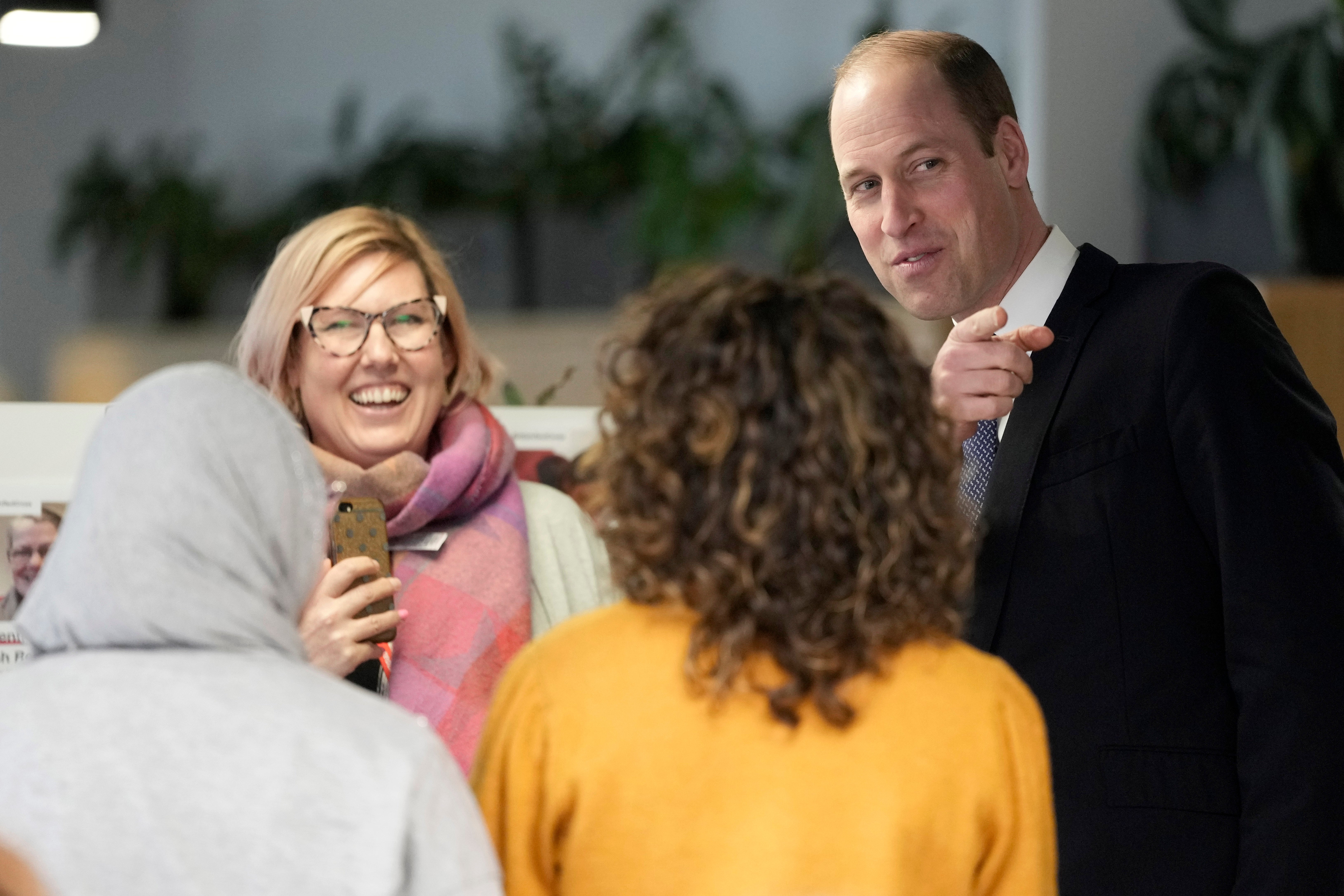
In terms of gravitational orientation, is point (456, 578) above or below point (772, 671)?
below

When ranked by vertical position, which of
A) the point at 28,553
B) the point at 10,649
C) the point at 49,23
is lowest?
the point at 10,649

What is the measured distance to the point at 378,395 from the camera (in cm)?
220

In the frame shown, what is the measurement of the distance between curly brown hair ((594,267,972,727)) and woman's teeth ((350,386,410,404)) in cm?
112

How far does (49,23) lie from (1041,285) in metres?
2.83

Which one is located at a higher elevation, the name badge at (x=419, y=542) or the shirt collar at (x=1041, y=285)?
the shirt collar at (x=1041, y=285)

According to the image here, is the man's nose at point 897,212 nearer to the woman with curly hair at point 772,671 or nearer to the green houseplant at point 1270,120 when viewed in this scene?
the woman with curly hair at point 772,671

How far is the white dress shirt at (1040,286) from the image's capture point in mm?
1820

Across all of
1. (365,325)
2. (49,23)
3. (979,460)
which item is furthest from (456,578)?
(49,23)

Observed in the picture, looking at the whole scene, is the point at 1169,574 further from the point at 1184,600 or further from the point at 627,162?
the point at 627,162

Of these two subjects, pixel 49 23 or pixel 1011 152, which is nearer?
pixel 1011 152

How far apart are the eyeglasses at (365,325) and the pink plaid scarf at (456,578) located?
17cm

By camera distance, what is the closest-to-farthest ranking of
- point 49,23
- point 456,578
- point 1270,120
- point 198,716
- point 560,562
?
point 198,716, point 456,578, point 560,562, point 49,23, point 1270,120

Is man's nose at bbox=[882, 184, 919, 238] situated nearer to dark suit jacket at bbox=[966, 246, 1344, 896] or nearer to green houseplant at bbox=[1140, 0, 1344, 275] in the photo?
dark suit jacket at bbox=[966, 246, 1344, 896]

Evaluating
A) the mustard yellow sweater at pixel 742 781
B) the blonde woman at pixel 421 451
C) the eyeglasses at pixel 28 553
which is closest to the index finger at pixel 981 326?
the mustard yellow sweater at pixel 742 781
